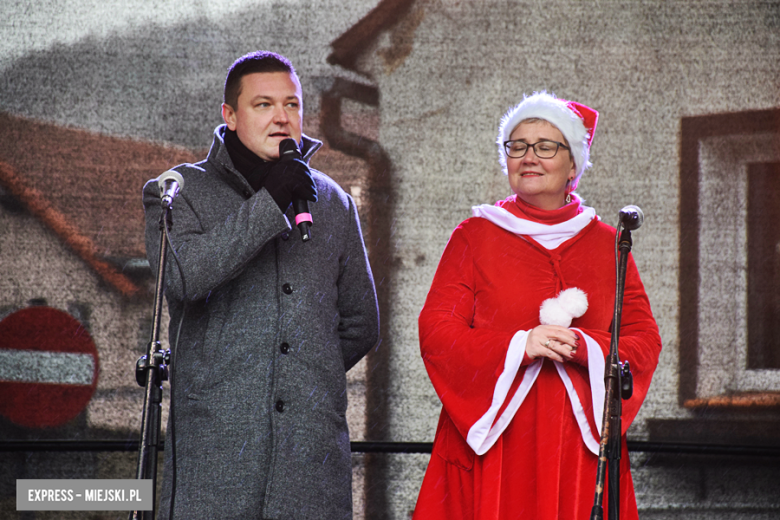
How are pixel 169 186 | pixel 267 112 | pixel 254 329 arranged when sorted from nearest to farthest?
pixel 169 186 → pixel 254 329 → pixel 267 112

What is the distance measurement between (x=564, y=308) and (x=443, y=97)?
1963 millimetres

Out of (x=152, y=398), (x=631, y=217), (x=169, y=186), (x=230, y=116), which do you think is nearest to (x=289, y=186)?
(x=169, y=186)

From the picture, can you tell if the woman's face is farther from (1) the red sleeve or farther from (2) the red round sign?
(2) the red round sign

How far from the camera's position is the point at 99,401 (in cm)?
344

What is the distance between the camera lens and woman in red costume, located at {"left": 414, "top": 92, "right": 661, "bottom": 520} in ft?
6.12

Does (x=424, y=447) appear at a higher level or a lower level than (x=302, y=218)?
lower

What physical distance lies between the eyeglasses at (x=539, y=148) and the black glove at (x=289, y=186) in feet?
2.02

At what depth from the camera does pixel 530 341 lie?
1.86 m

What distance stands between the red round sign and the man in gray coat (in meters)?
1.67

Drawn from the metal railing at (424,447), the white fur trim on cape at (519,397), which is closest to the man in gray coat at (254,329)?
the white fur trim on cape at (519,397)

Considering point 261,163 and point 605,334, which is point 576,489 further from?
point 261,163

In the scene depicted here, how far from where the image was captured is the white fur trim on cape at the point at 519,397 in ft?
6.13

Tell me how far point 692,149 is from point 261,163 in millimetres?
2405

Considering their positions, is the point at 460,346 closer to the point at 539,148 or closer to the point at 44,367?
the point at 539,148
